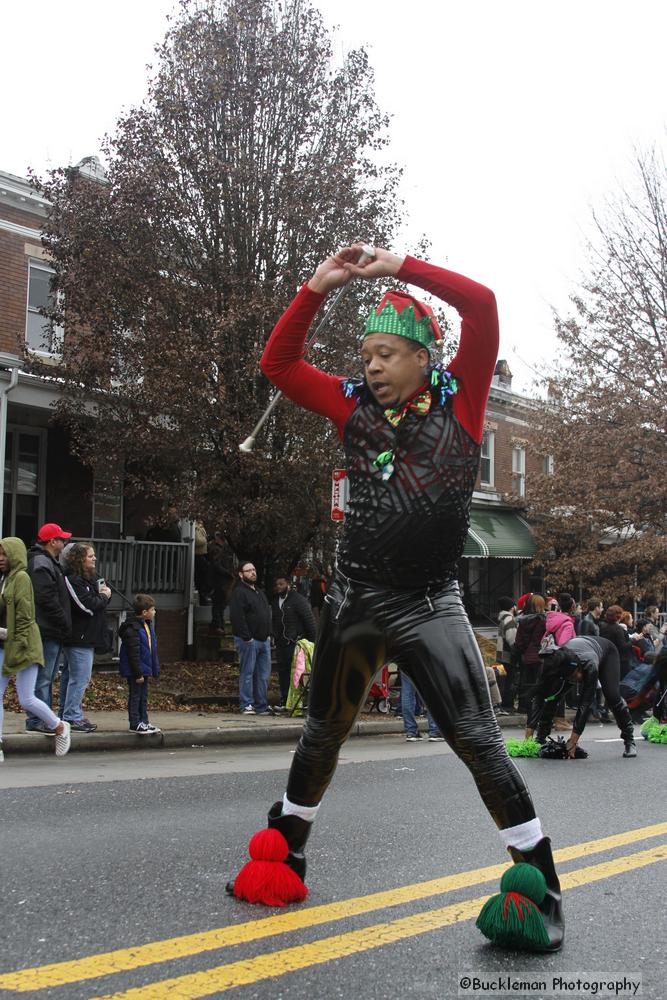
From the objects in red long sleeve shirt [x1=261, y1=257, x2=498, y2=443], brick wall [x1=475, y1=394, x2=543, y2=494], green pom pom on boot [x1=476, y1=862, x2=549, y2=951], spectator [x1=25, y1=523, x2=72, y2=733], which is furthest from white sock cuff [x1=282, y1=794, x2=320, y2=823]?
brick wall [x1=475, y1=394, x2=543, y2=494]

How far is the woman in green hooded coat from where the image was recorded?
27.7 feet

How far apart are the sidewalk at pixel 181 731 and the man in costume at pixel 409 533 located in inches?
244

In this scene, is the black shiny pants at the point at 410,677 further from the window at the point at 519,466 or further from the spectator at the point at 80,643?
the window at the point at 519,466

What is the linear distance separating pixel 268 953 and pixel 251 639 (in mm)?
9597

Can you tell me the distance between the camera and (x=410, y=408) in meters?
3.52

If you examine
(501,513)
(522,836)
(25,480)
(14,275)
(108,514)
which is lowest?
(522,836)

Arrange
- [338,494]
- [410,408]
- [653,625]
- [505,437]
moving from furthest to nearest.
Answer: [505,437]
[653,625]
[338,494]
[410,408]

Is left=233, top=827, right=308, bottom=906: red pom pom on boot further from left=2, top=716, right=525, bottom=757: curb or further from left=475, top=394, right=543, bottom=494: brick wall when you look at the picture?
left=475, top=394, right=543, bottom=494: brick wall

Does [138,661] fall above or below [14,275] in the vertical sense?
below

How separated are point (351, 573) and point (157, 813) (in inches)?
112

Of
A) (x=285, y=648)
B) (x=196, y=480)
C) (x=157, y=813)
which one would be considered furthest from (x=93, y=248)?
(x=157, y=813)

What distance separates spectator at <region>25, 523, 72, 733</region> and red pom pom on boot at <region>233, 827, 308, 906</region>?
255 inches

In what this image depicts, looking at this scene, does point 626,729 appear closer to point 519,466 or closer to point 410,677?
point 410,677

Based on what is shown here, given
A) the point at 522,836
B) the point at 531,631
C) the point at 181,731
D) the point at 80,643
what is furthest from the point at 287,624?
the point at 522,836
